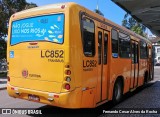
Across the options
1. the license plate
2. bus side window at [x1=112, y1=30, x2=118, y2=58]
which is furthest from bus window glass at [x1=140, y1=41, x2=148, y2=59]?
the license plate

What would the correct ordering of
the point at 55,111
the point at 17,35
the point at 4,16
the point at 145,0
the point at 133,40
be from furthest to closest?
the point at 4,16
the point at 145,0
the point at 133,40
the point at 55,111
the point at 17,35

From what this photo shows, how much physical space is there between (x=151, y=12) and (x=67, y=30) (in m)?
11.6

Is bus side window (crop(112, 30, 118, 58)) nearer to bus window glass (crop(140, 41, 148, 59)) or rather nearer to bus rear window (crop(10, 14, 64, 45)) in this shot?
bus rear window (crop(10, 14, 64, 45))

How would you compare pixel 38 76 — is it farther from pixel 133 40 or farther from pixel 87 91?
pixel 133 40

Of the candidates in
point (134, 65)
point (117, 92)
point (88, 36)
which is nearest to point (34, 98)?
point (88, 36)

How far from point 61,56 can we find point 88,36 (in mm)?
1063

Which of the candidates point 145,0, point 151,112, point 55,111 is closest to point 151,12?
point 145,0

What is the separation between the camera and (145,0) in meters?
14.3

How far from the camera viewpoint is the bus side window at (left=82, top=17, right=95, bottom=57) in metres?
7.21

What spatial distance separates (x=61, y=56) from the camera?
269 inches

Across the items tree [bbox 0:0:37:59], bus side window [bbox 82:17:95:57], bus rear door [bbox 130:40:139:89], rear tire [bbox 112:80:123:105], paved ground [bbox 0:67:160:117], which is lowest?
paved ground [bbox 0:67:160:117]

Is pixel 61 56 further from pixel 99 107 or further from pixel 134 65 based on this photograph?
pixel 134 65

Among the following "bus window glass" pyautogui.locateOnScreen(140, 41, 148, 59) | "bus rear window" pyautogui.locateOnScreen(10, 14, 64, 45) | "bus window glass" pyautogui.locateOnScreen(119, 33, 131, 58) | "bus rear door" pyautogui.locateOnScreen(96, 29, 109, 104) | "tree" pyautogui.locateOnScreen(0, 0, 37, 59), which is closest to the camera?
"bus rear window" pyautogui.locateOnScreen(10, 14, 64, 45)

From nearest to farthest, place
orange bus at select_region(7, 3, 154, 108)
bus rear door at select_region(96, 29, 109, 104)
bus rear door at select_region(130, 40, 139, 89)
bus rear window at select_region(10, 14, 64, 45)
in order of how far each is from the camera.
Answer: orange bus at select_region(7, 3, 154, 108) → bus rear window at select_region(10, 14, 64, 45) → bus rear door at select_region(96, 29, 109, 104) → bus rear door at select_region(130, 40, 139, 89)
